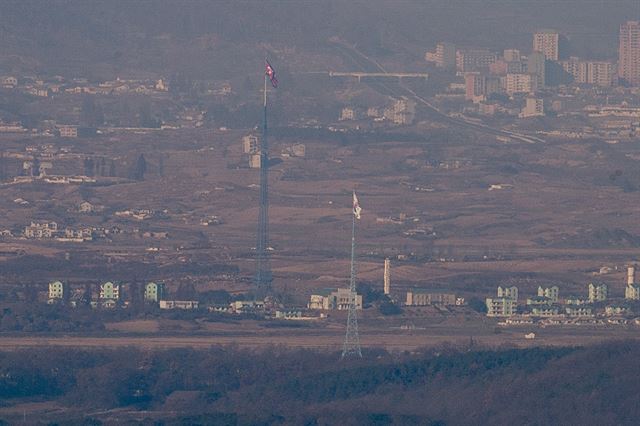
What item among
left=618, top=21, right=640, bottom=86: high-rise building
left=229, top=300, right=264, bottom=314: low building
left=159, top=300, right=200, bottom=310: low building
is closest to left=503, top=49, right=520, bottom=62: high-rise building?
left=618, top=21, right=640, bottom=86: high-rise building

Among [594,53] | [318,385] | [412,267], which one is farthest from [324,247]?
[594,53]

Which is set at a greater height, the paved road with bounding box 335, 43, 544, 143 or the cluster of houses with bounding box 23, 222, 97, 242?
the paved road with bounding box 335, 43, 544, 143

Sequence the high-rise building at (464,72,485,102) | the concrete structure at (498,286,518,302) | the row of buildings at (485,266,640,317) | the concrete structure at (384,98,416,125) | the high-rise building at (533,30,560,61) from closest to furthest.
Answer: the row of buildings at (485,266,640,317)
the concrete structure at (498,286,518,302)
the concrete structure at (384,98,416,125)
the high-rise building at (464,72,485,102)
the high-rise building at (533,30,560,61)

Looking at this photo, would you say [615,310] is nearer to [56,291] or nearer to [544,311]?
[544,311]

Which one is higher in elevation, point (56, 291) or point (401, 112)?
point (401, 112)

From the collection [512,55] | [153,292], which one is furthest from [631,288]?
[512,55]

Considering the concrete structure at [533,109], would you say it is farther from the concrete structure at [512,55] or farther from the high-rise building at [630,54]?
the concrete structure at [512,55]

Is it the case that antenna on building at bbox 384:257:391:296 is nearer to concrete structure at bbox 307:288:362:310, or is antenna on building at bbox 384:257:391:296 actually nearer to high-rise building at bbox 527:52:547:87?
concrete structure at bbox 307:288:362:310
